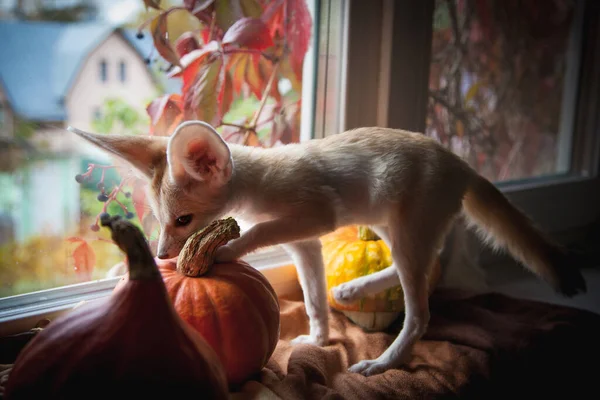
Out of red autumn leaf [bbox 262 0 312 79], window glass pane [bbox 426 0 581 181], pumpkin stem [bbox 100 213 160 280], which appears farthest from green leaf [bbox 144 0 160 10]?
window glass pane [bbox 426 0 581 181]

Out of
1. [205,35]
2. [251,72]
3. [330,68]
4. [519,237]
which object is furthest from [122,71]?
[519,237]

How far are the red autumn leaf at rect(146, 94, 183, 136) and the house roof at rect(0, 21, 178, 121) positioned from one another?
0.55 ft

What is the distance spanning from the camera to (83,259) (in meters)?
1.17

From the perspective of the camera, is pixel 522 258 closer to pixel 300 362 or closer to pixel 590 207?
pixel 300 362

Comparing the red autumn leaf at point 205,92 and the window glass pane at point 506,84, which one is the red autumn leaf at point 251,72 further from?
the window glass pane at point 506,84

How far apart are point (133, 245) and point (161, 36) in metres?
0.60

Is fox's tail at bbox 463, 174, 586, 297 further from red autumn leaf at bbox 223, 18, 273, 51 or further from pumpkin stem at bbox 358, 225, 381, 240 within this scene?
red autumn leaf at bbox 223, 18, 273, 51

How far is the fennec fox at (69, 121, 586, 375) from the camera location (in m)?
0.99

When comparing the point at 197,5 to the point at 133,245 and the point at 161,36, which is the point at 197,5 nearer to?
the point at 161,36

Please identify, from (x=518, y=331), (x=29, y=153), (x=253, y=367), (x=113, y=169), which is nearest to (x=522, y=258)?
(x=518, y=331)

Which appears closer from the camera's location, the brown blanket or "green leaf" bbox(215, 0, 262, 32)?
the brown blanket

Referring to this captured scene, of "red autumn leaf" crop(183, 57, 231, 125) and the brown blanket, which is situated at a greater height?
"red autumn leaf" crop(183, 57, 231, 125)

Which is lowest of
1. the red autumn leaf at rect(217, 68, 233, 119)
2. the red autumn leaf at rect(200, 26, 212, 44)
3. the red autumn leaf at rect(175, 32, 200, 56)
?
the red autumn leaf at rect(217, 68, 233, 119)

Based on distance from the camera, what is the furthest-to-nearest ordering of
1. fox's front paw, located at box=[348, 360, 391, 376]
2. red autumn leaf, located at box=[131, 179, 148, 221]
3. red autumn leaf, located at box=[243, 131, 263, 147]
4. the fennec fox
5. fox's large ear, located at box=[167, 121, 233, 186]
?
red autumn leaf, located at box=[243, 131, 263, 147]
red autumn leaf, located at box=[131, 179, 148, 221]
fox's front paw, located at box=[348, 360, 391, 376]
the fennec fox
fox's large ear, located at box=[167, 121, 233, 186]
